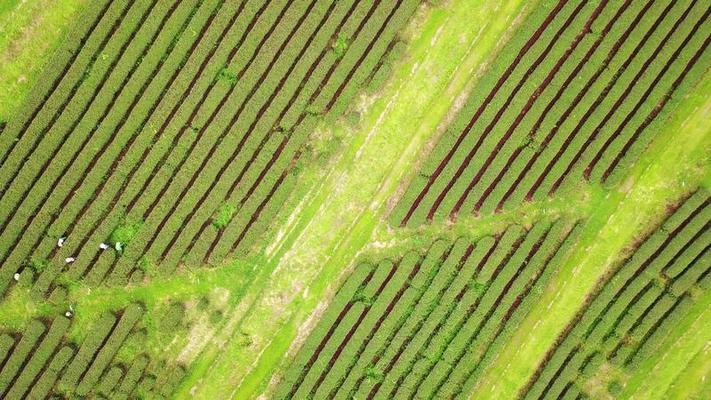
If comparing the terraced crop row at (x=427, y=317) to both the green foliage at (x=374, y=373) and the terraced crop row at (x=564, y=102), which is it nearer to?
the green foliage at (x=374, y=373)

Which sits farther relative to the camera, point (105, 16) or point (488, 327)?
point (488, 327)

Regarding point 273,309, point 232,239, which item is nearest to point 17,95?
point 232,239

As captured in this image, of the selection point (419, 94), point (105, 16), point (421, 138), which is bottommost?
point (105, 16)

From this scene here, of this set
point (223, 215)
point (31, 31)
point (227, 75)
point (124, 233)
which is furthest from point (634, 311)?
point (31, 31)

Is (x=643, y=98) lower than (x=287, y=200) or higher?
higher

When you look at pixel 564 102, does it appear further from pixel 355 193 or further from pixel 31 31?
pixel 31 31

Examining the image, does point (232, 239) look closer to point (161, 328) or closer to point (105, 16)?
point (161, 328)
